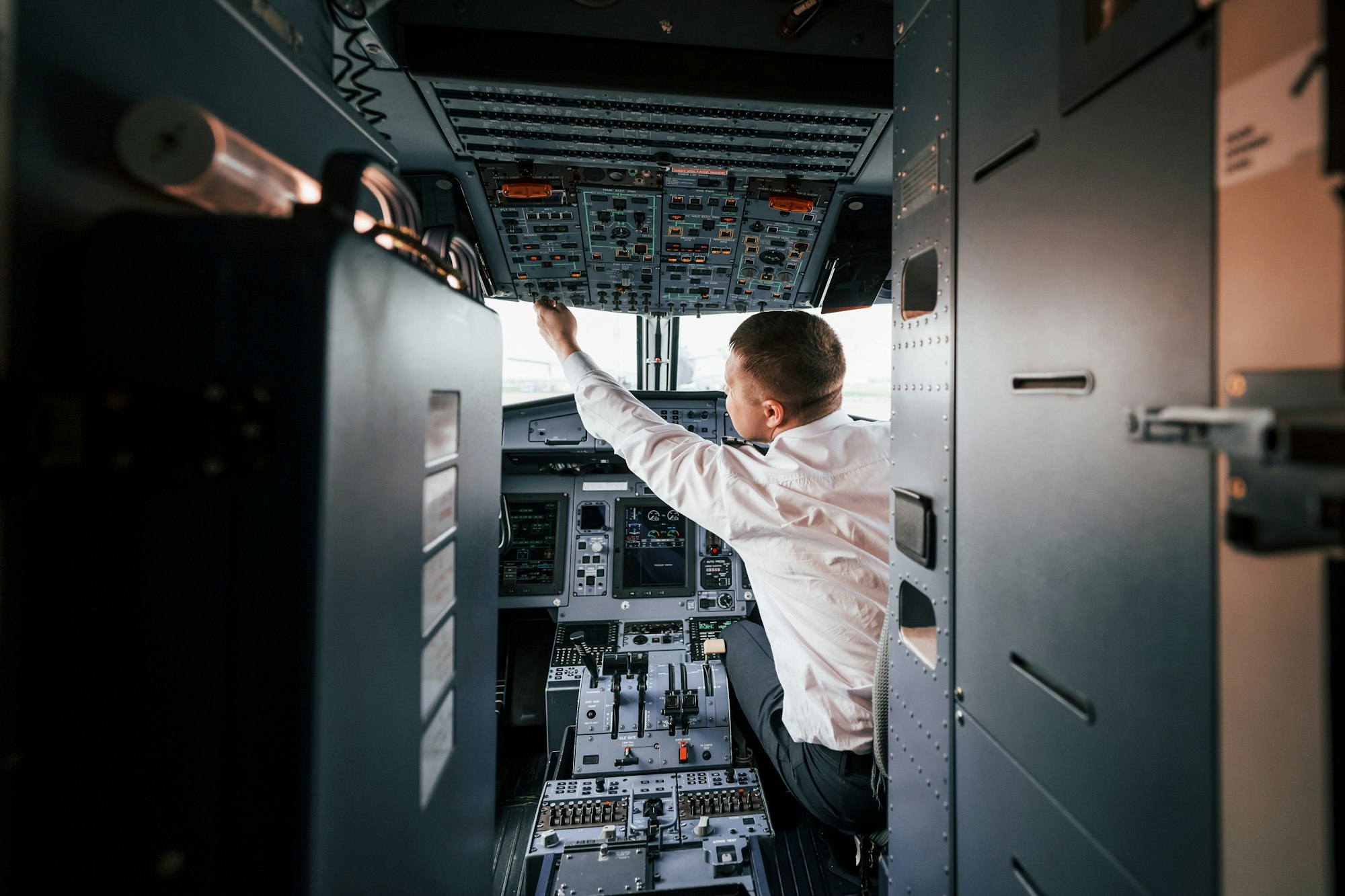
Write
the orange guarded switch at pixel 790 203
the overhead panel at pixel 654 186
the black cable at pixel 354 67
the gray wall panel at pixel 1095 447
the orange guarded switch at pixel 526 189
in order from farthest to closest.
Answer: the orange guarded switch at pixel 790 203
the orange guarded switch at pixel 526 189
the overhead panel at pixel 654 186
the black cable at pixel 354 67
the gray wall panel at pixel 1095 447

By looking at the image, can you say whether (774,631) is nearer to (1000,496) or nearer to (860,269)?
(1000,496)

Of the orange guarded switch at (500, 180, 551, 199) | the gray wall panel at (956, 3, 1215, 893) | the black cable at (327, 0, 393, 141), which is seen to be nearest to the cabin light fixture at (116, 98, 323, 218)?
the black cable at (327, 0, 393, 141)

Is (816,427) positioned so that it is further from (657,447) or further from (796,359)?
(657,447)

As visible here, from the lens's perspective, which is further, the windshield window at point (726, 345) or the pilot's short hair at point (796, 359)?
the windshield window at point (726, 345)

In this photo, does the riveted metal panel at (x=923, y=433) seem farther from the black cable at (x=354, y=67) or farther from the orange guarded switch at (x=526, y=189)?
the orange guarded switch at (x=526, y=189)

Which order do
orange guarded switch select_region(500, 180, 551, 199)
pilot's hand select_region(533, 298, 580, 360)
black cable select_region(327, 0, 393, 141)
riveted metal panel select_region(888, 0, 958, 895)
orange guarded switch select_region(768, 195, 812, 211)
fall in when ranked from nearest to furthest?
riveted metal panel select_region(888, 0, 958, 895) < black cable select_region(327, 0, 393, 141) < pilot's hand select_region(533, 298, 580, 360) < orange guarded switch select_region(500, 180, 551, 199) < orange guarded switch select_region(768, 195, 812, 211)

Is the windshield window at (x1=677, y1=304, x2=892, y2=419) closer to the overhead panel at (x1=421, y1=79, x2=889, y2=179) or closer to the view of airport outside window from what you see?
the view of airport outside window

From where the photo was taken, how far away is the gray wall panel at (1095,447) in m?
0.60

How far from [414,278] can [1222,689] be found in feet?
3.48

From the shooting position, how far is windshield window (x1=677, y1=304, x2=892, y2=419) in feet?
10.5

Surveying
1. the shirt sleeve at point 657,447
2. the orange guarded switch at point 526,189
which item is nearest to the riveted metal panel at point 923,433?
the shirt sleeve at point 657,447

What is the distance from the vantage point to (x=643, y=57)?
5.26 ft

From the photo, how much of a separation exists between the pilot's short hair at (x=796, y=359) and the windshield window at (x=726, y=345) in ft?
3.70

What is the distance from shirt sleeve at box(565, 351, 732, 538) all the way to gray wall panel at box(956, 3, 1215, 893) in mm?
817
